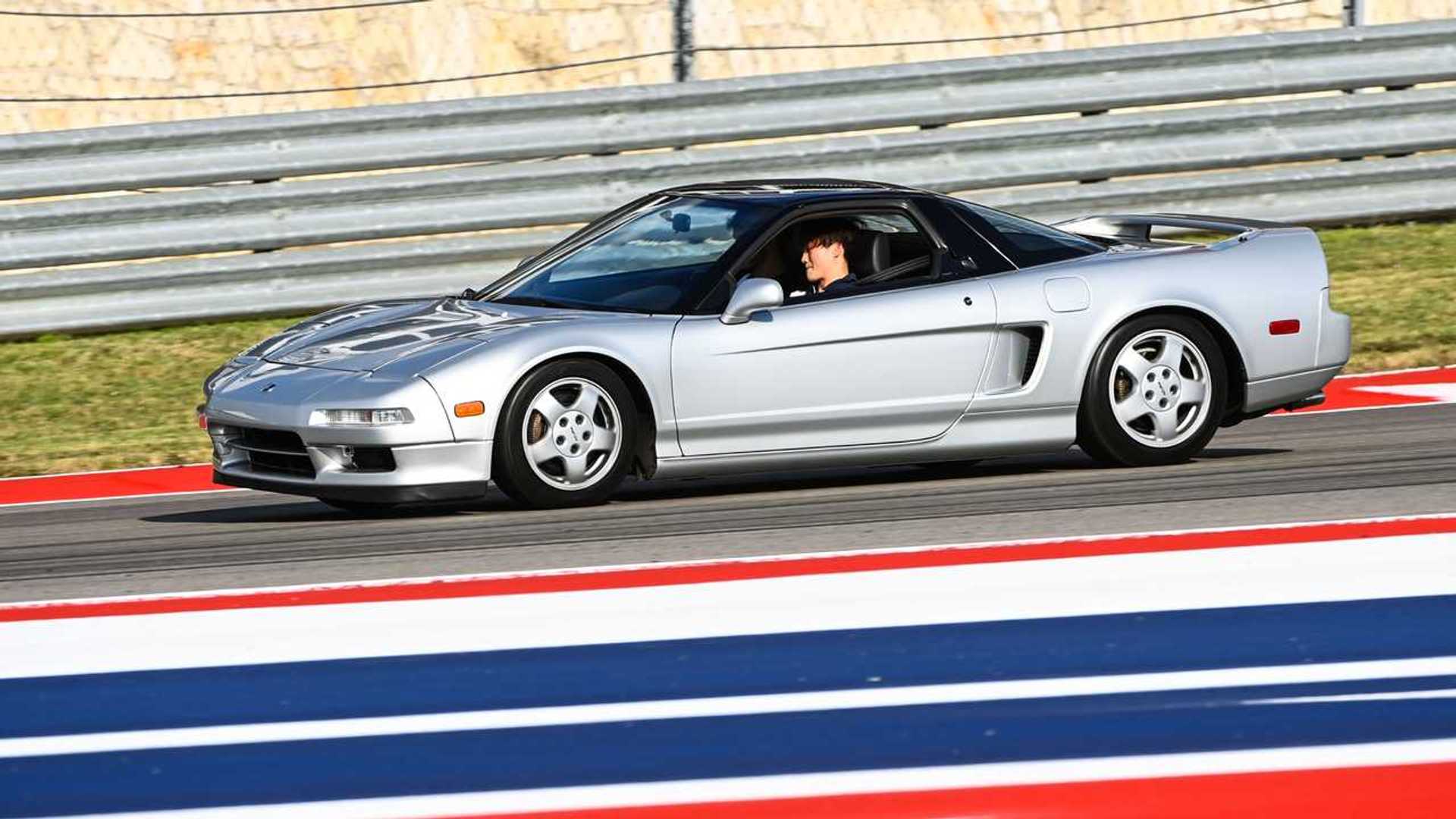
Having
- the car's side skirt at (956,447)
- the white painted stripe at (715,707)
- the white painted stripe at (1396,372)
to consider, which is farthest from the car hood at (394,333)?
the white painted stripe at (1396,372)

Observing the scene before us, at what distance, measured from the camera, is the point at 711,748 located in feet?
13.4

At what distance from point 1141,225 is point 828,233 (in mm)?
1595

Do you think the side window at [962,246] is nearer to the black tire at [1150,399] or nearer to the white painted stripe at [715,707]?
the black tire at [1150,399]

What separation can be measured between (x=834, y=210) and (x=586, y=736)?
12.3ft

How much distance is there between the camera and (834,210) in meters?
7.64

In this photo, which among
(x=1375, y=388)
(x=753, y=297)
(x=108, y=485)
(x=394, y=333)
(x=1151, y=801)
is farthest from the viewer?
(x=1375, y=388)

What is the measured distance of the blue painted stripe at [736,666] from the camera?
4539 mm

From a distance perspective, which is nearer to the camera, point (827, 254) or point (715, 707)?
point (715, 707)

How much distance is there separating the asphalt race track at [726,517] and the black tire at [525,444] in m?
0.07

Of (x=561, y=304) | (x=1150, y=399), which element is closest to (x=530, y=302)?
(x=561, y=304)

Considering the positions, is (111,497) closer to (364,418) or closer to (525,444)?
(364,418)

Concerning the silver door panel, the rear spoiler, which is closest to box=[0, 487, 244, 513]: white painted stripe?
the silver door panel

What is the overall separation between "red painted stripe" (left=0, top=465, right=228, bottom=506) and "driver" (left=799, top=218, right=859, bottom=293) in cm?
264

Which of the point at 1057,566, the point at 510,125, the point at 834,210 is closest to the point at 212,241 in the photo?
the point at 510,125
